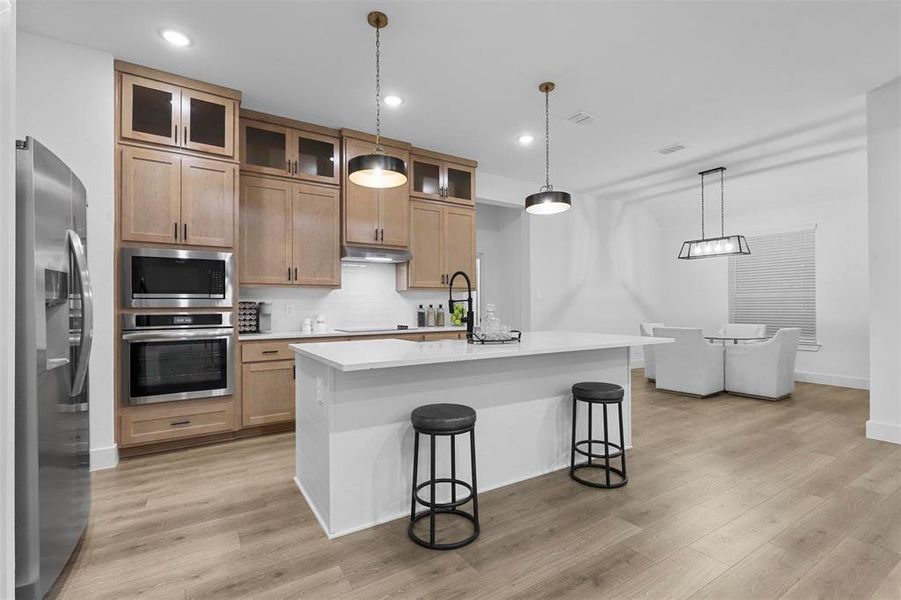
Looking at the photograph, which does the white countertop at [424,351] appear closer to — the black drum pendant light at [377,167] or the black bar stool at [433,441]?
the black bar stool at [433,441]

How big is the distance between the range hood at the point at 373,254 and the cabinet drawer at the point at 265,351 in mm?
1047

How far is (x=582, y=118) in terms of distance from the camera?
13.7 ft

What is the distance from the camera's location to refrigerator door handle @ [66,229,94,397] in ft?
6.15

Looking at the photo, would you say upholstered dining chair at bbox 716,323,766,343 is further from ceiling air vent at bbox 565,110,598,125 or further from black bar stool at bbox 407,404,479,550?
black bar stool at bbox 407,404,479,550

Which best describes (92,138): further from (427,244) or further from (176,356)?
(427,244)

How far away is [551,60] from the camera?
321 centimetres

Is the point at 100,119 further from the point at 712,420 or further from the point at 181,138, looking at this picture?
the point at 712,420

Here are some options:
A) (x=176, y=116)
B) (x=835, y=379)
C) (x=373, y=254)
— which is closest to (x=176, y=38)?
(x=176, y=116)

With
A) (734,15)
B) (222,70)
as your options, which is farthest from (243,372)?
(734,15)

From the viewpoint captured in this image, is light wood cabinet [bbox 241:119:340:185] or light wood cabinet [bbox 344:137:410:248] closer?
light wood cabinet [bbox 241:119:340:185]

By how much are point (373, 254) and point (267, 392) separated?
1.68 m

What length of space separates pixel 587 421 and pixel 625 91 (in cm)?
270

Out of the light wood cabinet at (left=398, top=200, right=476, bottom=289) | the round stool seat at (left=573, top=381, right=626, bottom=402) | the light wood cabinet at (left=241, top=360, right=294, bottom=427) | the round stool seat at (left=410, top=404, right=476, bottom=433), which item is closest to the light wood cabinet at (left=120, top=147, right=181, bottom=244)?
the light wood cabinet at (left=241, top=360, right=294, bottom=427)

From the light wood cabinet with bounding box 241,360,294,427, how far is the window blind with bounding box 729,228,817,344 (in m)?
6.76
